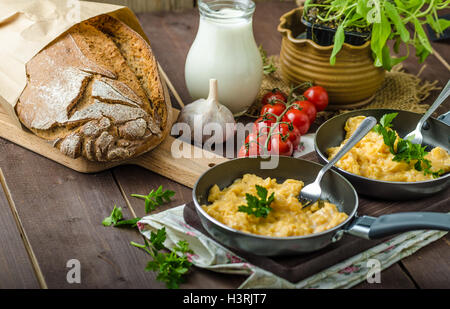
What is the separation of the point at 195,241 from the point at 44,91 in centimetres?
70

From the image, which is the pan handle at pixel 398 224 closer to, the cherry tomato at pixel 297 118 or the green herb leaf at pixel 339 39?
the cherry tomato at pixel 297 118

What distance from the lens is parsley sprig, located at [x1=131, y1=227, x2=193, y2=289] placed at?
126 cm

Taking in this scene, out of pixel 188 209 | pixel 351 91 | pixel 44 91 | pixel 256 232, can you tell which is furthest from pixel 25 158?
pixel 351 91

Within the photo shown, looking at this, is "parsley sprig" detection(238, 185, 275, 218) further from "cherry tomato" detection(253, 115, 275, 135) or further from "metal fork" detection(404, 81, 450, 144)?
"metal fork" detection(404, 81, 450, 144)

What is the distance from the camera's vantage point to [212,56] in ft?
6.34

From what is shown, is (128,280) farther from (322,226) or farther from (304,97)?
(304,97)

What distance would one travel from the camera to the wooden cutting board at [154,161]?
1667 millimetres

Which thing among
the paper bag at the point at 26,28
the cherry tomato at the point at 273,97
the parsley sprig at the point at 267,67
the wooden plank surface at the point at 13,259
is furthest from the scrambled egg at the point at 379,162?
the paper bag at the point at 26,28

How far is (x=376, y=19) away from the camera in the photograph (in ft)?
5.93

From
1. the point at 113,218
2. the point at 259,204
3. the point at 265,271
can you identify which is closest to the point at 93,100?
the point at 113,218

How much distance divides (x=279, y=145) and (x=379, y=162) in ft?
1.11

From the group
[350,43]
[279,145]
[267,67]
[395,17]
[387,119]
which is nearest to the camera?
[387,119]

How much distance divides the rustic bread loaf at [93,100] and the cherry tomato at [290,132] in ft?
1.21

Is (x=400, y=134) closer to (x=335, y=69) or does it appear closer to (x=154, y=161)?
(x=335, y=69)
